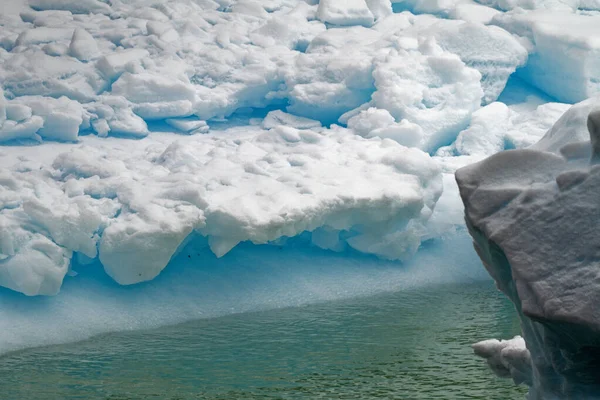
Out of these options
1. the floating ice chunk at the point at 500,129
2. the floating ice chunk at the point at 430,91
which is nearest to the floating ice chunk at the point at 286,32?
the floating ice chunk at the point at 430,91

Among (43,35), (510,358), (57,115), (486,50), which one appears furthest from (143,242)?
(486,50)

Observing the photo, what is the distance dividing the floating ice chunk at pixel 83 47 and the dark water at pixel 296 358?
10.9ft

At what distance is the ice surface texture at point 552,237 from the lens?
2.01 metres

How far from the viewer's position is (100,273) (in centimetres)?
638

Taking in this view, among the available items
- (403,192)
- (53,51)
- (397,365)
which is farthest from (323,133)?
(397,365)

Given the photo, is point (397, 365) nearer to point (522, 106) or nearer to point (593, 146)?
point (593, 146)

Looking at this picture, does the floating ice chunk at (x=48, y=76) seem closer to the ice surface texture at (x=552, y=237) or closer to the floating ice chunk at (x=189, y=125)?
the floating ice chunk at (x=189, y=125)

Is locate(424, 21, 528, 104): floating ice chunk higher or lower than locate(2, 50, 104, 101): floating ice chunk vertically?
higher

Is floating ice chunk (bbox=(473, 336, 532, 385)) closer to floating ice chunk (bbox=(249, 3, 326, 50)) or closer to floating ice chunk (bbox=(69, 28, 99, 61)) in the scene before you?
floating ice chunk (bbox=(69, 28, 99, 61))

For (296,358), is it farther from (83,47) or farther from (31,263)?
(83,47)

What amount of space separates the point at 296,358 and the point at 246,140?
3103 millimetres

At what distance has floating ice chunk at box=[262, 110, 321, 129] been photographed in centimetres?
830

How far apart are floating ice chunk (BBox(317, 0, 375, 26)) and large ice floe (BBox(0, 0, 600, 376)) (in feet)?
0.09

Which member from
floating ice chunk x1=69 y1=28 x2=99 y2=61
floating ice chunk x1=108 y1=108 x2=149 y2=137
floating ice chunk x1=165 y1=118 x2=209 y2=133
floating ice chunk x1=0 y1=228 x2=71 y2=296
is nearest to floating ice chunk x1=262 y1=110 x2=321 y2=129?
floating ice chunk x1=165 y1=118 x2=209 y2=133
